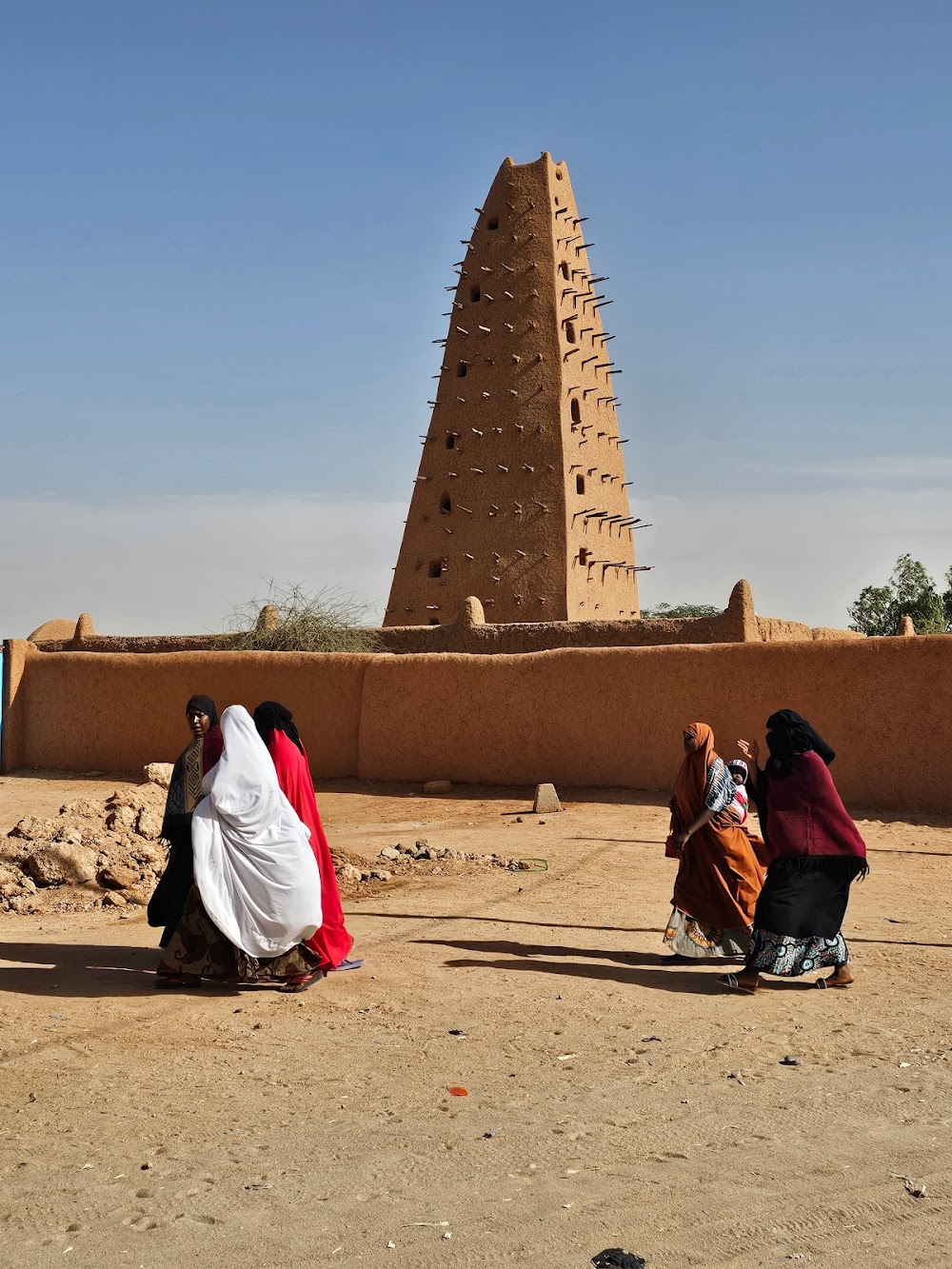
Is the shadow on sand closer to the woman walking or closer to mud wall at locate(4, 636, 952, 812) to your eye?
the woman walking

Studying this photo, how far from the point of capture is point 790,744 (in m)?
6.12

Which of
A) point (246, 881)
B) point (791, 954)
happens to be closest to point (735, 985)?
point (791, 954)

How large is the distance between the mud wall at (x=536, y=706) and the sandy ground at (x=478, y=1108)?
4290 mm

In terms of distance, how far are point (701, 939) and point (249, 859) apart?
8.20ft

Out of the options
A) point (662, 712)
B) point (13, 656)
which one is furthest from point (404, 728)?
point (13, 656)

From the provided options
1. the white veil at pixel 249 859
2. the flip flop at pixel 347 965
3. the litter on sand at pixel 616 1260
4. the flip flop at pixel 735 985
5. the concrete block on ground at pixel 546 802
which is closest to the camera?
the litter on sand at pixel 616 1260

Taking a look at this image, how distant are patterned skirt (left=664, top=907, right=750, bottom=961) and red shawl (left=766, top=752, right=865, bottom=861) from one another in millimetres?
782

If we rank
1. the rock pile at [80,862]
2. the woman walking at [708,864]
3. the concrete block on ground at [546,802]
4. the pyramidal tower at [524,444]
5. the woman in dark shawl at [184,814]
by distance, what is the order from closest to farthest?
the woman in dark shawl at [184,814]
the woman walking at [708,864]
the rock pile at [80,862]
the concrete block on ground at [546,802]
the pyramidal tower at [524,444]

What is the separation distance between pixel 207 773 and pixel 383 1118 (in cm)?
228

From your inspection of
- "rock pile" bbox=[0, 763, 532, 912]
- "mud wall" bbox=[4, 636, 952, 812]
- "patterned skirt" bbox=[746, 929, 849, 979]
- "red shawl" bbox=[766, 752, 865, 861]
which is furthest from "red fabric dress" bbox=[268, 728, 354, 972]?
"mud wall" bbox=[4, 636, 952, 812]

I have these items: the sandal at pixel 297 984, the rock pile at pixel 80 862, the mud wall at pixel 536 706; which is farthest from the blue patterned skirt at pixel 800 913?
the mud wall at pixel 536 706

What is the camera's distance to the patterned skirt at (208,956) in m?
6.07

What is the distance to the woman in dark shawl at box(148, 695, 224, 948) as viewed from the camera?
6.19 meters

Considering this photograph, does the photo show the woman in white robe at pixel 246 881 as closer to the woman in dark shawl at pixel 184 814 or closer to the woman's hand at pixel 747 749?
the woman in dark shawl at pixel 184 814
